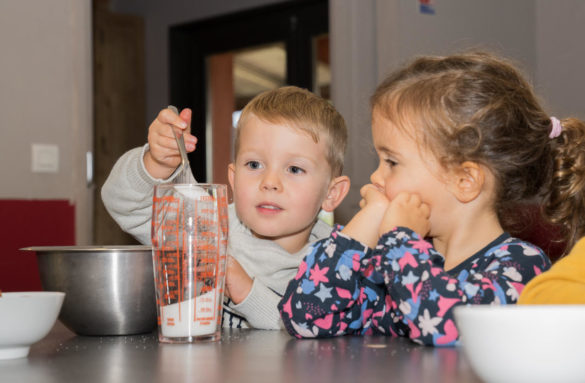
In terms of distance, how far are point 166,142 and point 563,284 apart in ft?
2.30

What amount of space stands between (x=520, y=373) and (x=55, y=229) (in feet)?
8.72

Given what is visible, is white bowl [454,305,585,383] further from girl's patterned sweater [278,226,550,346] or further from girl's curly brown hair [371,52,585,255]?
girl's curly brown hair [371,52,585,255]

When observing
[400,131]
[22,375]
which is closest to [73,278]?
[22,375]

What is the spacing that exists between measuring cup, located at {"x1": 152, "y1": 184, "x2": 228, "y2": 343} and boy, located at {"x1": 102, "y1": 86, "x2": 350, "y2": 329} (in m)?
0.32

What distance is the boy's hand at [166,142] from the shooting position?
992 millimetres

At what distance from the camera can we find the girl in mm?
968

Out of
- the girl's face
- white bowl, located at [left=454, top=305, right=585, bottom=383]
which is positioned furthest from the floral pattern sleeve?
white bowl, located at [left=454, top=305, right=585, bottom=383]

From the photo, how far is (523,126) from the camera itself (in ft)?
3.56

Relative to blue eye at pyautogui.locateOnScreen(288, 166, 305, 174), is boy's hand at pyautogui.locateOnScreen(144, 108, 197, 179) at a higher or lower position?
higher

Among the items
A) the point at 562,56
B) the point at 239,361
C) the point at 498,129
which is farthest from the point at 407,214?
the point at 562,56

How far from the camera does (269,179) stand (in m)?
1.20

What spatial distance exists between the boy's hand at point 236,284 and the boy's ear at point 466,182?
338 mm

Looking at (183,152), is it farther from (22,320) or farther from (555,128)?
(555,128)

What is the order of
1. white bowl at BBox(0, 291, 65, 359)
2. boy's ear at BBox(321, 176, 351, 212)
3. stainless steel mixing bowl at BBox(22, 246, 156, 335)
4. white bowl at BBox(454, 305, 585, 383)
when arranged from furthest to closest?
1. boy's ear at BBox(321, 176, 351, 212)
2. stainless steel mixing bowl at BBox(22, 246, 156, 335)
3. white bowl at BBox(0, 291, 65, 359)
4. white bowl at BBox(454, 305, 585, 383)
